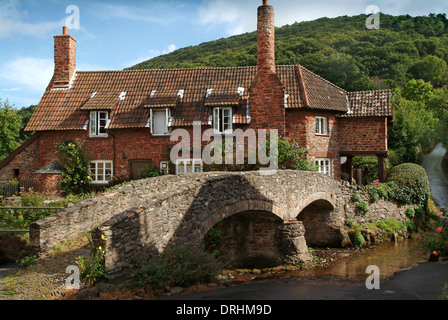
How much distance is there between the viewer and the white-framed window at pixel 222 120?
22.1 meters

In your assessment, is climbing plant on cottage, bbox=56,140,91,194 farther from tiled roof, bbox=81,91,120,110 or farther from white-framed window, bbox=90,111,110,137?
tiled roof, bbox=81,91,120,110

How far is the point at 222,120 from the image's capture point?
2225 centimetres

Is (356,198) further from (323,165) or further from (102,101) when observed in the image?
(102,101)

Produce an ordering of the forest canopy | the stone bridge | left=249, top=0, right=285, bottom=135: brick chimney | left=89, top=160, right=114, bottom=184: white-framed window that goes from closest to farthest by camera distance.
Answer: the stone bridge, left=249, top=0, right=285, bottom=135: brick chimney, left=89, top=160, right=114, bottom=184: white-framed window, the forest canopy

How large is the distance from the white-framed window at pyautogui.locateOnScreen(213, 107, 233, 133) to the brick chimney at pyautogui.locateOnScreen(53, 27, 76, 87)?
9320 millimetres

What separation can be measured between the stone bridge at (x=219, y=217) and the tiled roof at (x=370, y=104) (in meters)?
5.51

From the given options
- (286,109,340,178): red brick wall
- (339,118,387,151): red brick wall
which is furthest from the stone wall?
(339,118,387,151): red brick wall

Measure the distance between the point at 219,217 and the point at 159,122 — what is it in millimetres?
11995

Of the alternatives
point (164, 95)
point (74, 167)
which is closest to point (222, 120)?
point (164, 95)

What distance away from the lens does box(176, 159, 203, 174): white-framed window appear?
71.6ft

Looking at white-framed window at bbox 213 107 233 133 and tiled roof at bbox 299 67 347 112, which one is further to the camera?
tiled roof at bbox 299 67 347 112

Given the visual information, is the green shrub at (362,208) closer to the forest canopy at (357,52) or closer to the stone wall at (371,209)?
the stone wall at (371,209)

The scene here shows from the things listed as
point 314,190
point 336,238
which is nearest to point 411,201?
point 336,238

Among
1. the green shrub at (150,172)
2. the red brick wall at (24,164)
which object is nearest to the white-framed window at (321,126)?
the green shrub at (150,172)
